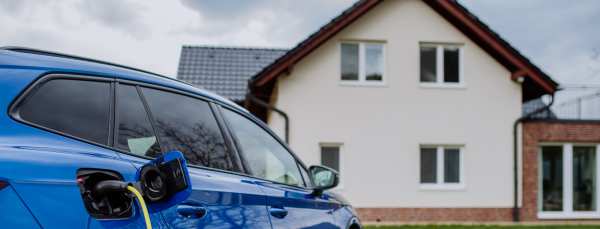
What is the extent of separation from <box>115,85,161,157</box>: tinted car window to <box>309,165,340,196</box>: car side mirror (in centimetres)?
166

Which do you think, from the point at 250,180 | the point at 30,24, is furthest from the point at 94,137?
the point at 30,24

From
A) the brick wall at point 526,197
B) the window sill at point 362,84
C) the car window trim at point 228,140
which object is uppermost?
the window sill at point 362,84

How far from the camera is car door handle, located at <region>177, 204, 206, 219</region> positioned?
1.78m

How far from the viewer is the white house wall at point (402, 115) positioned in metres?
11.8

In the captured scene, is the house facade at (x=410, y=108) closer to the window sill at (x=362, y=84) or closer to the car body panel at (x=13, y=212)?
the window sill at (x=362, y=84)

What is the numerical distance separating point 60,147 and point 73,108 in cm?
23

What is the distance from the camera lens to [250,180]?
8.11 feet

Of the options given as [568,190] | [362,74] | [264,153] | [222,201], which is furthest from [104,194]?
[568,190]

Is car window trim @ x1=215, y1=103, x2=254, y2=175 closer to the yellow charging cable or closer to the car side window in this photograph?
the car side window

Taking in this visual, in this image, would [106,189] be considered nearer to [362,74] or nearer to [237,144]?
[237,144]

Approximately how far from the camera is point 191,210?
1.82 metres

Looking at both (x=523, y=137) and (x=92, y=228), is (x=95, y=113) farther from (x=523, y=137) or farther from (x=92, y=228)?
(x=523, y=137)

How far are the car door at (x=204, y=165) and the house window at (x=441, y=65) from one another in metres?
10.7

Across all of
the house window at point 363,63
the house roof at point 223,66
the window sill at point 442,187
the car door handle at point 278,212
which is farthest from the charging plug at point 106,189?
the house roof at point 223,66
